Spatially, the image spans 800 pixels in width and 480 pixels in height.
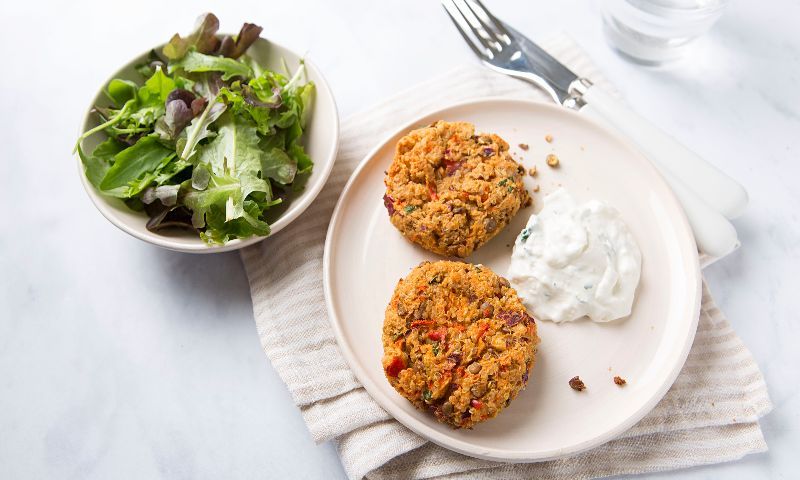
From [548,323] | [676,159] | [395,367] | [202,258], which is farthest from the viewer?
[202,258]

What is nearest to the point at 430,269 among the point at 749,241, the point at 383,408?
the point at 383,408

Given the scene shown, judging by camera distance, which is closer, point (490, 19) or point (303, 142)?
point (303, 142)

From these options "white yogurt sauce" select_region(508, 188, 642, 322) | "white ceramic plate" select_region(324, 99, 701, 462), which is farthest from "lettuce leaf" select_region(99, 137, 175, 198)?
"white yogurt sauce" select_region(508, 188, 642, 322)

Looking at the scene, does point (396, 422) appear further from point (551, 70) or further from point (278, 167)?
point (551, 70)

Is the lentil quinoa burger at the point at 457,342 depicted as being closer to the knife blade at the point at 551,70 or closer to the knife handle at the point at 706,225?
the knife handle at the point at 706,225

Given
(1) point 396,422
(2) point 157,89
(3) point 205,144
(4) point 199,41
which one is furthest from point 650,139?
(2) point 157,89

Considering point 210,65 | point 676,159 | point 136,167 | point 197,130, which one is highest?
point 210,65
